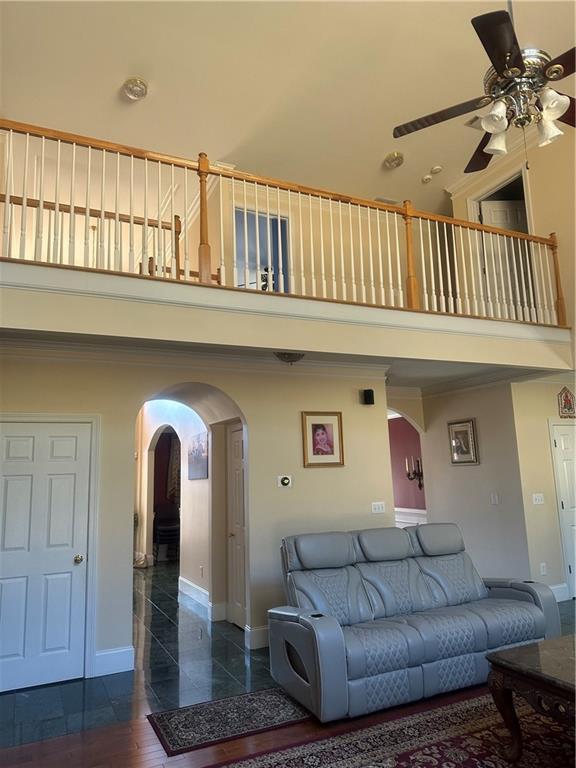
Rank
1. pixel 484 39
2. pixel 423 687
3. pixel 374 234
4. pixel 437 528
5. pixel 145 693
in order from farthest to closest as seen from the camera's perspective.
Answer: pixel 374 234 → pixel 437 528 → pixel 145 693 → pixel 423 687 → pixel 484 39

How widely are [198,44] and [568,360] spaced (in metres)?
4.61

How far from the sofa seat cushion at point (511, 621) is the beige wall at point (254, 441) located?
1.56m

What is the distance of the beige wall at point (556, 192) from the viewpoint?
512cm

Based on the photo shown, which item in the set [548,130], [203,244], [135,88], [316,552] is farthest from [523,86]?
[135,88]

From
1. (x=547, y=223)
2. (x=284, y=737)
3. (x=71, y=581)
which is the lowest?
(x=284, y=737)

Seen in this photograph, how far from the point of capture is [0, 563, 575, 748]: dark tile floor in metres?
3.17

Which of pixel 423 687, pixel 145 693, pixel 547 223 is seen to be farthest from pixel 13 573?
pixel 547 223

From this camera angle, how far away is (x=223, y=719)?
3.13 metres

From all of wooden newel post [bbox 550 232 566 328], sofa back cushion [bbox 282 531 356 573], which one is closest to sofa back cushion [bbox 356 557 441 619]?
sofa back cushion [bbox 282 531 356 573]

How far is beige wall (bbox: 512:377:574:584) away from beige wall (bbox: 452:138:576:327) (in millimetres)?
1102

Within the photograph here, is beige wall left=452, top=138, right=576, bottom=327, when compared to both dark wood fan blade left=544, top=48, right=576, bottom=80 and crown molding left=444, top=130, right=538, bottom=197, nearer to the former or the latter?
crown molding left=444, top=130, right=538, bottom=197

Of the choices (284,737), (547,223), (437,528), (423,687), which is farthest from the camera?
(547,223)

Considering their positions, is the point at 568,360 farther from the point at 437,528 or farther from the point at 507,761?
the point at 507,761

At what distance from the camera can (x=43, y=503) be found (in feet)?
12.8
